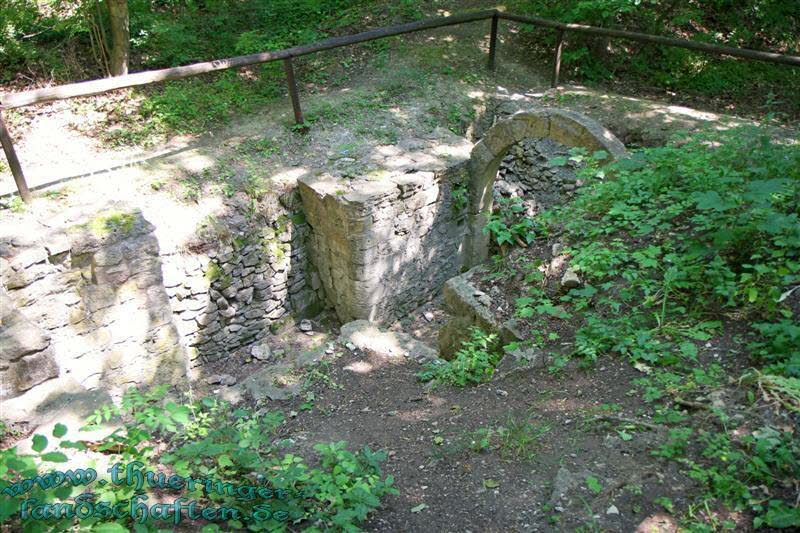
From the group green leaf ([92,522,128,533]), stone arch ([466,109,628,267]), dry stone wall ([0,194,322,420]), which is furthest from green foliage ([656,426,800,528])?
dry stone wall ([0,194,322,420])

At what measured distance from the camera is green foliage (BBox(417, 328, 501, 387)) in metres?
4.21

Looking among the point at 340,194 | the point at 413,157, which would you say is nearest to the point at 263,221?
the point at 340,194

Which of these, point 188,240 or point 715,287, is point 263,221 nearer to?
point 188,240

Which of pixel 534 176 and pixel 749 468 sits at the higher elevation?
pixel 749 468

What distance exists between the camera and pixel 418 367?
16.9ft

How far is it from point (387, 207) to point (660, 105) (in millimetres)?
4071

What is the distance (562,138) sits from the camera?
5.96 meters

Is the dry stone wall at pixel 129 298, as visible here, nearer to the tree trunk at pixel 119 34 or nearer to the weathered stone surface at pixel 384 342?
the weathered stone surface at pixel 384 342

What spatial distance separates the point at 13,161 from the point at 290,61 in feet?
9.95

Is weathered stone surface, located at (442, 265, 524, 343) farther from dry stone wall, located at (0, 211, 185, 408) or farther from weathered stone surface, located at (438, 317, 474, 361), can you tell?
dry stone wall, located at (0, 211, 185, 408)

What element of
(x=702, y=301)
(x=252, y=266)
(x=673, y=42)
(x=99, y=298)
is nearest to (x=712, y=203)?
(x=702, y=301)

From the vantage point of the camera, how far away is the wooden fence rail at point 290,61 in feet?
15.4

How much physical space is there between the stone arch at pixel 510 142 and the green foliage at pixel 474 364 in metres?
2.33

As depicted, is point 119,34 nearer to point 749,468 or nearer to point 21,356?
point 21,356
